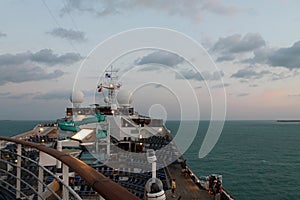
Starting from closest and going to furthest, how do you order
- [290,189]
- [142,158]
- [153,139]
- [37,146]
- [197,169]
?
[37,146]
[142,158]
[290,189]
[153,139]
[197,169]

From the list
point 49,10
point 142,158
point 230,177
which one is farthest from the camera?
point 230,177

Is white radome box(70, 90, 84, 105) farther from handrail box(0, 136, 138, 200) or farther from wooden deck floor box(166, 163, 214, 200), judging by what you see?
handrail box(0, 136, 138, 200)

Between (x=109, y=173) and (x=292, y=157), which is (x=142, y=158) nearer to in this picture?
(x=109, y=173)

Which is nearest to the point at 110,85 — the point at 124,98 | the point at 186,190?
the point at 124,98

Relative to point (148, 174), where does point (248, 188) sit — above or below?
below

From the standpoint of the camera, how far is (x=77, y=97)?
34.8 meters

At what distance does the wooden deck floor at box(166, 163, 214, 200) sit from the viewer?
11062 millimetres

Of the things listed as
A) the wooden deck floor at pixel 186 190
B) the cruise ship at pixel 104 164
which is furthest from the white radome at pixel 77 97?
the wooden deck floor at pixel 186 190

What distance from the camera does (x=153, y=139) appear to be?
2306 cm

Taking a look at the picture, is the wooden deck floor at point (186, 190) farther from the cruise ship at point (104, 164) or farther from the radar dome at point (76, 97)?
the radar dome at point (76, 97)

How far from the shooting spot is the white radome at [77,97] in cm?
3464

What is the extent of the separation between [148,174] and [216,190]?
362 cm

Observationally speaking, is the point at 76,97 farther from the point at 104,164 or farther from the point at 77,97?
the point at 104,164

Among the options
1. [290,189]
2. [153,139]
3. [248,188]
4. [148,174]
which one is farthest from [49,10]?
[290,189]
